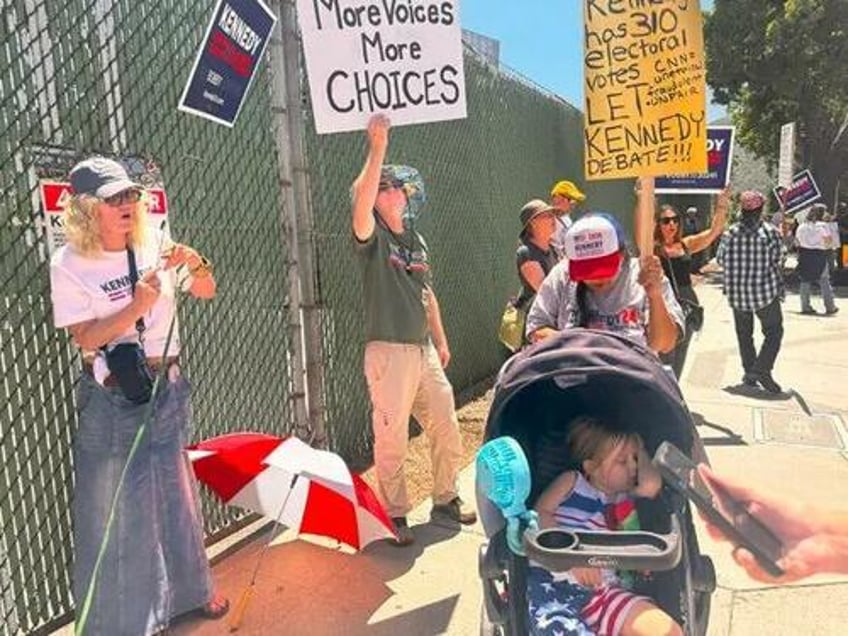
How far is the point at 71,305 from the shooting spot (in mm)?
2748

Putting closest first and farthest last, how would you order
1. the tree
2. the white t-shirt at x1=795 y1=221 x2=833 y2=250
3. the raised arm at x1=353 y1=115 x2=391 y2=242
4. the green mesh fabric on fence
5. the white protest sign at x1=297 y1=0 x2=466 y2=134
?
the green mesh fabric on fence → the raised arm at x1=353 y1=115 x2=391 y2=242 → the white protest sign at x1=297 y1=0 x2=466 y2=134 → the white t-shirt at x1=795 y1=221 x2=833 y2=250 → the tree

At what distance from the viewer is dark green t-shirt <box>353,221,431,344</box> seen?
13.4 ft

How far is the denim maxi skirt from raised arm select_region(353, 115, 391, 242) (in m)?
1.21

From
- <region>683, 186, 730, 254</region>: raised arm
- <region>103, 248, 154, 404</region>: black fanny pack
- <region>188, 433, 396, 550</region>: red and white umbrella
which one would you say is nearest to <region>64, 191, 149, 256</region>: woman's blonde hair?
<region>103, 248, 154, 404</region>: black fanny pack

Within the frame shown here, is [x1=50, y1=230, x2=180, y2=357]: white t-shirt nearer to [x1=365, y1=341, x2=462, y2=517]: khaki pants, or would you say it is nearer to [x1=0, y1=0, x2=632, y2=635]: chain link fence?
[x1=0, y1=0, x2=632, y2=635]: chain link fence

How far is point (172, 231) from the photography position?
380cm

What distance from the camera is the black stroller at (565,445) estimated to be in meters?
2.25

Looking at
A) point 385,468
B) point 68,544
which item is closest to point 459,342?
point 385,468

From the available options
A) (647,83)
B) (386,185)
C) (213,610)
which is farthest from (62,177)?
(647,83)

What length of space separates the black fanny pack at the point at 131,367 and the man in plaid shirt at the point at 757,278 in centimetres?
639

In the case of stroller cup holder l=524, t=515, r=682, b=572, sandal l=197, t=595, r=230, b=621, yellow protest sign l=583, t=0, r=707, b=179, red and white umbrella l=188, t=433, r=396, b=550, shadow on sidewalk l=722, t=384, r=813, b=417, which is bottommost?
shadow on sidewalk l=722, t=384, r=813, b=417

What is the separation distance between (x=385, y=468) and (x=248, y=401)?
848 millimetres

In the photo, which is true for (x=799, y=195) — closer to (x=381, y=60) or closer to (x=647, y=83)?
(x=647, y=83)

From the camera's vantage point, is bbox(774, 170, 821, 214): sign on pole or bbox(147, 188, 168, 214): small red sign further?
bbox(774, 170, 821, 214): sign on pole
